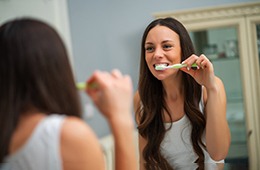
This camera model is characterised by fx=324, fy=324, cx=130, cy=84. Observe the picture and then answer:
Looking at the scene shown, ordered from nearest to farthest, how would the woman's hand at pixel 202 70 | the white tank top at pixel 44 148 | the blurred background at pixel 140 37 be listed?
1. the white tank top at pixel 44 148
2. the woman's hand at pixel 202 70
3. the blurred background at pixel 140 37

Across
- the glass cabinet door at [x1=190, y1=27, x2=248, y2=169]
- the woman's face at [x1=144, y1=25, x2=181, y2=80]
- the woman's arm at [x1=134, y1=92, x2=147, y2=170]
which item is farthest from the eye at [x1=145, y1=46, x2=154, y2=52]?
the glass cabinet door at [x1=190, y1=27, x2=248, y2=169]

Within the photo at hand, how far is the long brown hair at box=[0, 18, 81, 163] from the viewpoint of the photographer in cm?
32

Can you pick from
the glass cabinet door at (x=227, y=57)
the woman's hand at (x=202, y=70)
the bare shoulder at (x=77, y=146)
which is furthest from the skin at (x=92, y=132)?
the glass cabinet door at (x=227, y=57)

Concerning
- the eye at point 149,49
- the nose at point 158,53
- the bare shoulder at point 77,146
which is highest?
the eye at point 149,49

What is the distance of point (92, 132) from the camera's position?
0.34 metres

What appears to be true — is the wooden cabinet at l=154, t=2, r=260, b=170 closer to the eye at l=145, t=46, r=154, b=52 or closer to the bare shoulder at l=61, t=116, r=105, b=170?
the eye at l=145, t=46, r=154, b=52

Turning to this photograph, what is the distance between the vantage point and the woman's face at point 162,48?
23.8 inches

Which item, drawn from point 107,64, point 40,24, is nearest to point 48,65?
point 40,24

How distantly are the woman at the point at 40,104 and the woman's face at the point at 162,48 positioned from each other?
279 mm

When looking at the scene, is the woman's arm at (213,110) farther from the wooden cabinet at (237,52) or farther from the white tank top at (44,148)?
the wooden cabinet at (237,52)

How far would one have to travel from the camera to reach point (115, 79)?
353 millimetres

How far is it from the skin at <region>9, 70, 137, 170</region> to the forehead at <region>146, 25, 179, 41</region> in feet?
0.88

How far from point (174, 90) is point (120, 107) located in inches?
13.4

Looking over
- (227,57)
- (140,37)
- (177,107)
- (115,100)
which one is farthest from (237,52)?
(115,100)
